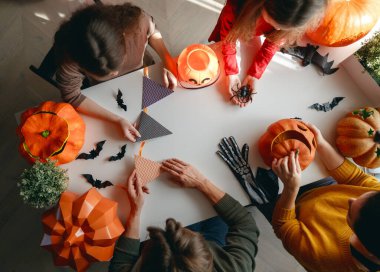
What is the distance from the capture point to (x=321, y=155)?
133 cm

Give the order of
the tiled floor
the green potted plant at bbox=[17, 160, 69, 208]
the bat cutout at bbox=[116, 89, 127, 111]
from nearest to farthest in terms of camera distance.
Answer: the green potted plant at bbox=[17, 160, 69, 208] → the bat cutout at bbox=[116, 89, 127, 111] → the tiled floor

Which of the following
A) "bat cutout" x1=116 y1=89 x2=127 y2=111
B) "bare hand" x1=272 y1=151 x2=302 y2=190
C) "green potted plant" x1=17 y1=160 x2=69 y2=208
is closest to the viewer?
"green potted plant" x1=17 y1=160 x2=69 y2=208

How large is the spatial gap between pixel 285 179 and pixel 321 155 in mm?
213

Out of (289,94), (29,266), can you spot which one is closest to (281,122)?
(289,94)

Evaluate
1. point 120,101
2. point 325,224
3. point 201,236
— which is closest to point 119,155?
point 120,101

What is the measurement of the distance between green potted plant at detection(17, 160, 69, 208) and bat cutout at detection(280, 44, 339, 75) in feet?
3.54

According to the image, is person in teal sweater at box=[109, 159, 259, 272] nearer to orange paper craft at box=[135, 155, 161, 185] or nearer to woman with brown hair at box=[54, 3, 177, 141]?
orange paper craft at box=[135, 155, 161, 185]

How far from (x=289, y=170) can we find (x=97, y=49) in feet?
2.75

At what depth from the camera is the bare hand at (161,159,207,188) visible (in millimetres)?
1225

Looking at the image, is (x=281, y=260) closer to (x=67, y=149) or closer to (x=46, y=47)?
(x=67, y=149)

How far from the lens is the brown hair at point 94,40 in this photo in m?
1.15

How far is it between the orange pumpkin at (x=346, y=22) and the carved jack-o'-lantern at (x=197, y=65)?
48 centimetres

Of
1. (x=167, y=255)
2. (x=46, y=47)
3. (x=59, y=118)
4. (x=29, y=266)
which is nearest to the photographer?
(x=167, y=255)

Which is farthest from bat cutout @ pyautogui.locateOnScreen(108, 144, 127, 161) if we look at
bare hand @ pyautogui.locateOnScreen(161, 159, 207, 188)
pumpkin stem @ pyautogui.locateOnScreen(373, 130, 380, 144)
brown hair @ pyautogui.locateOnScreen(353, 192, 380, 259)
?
pumpkin stem @ pyautogui.locateOnScreen(373, 130, 380, 144)
